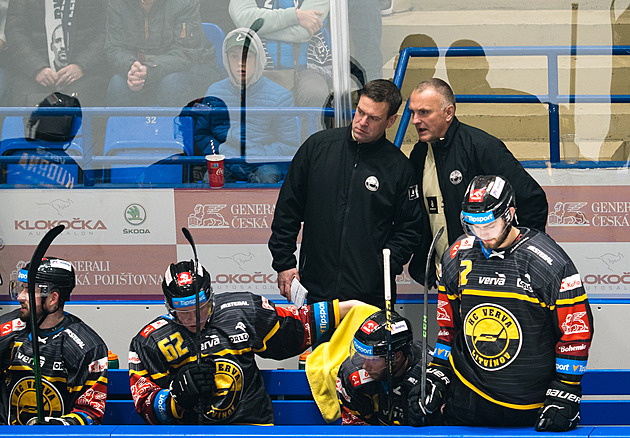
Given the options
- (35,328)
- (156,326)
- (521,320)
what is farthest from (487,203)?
(35,328)

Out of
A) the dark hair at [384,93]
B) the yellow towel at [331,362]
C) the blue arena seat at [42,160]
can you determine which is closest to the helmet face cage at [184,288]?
the yellow towel at [331,362]

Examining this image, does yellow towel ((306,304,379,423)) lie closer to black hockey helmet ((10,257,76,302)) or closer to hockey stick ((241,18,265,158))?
black hockey helmet ((10,257,76,302))

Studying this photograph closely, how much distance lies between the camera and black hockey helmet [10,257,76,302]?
3977 mm

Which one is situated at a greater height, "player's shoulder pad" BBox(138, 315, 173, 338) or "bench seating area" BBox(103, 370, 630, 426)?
"player's shoulder pad" BBox(138, 315, 173, 338)

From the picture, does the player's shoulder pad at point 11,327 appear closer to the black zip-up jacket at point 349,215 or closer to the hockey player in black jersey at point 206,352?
the hockey player in black jersey at point 206,352

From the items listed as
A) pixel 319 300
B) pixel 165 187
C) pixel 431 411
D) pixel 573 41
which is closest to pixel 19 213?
pixel 165 187

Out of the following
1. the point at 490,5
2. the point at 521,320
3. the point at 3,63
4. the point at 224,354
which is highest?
the point at 490,5

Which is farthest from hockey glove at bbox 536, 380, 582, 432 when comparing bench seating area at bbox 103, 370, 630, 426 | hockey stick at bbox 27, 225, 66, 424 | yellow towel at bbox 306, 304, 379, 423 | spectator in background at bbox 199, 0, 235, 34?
spectator in background at bbox 199, 0, 235, 34

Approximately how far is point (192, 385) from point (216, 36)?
272 cm

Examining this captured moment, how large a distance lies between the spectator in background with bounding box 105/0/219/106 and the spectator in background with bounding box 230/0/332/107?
0.32 metres

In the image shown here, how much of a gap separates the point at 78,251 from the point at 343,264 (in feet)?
6.60

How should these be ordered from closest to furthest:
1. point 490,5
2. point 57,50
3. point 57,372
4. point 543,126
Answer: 1. point 57,372
2. point 57,50
3. point 543,126
4. point 490,5

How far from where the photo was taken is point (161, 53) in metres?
5.67

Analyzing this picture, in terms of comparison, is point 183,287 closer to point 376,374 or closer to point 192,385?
point 192,385
